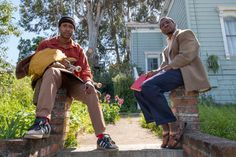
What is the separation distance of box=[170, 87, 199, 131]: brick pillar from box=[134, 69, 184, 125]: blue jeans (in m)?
0.14

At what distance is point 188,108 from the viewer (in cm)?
317

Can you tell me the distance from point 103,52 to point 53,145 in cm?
2449

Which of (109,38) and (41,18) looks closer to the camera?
(41,18)

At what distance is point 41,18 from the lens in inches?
905

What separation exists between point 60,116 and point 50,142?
0.40 meters

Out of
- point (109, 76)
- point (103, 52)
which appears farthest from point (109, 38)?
point (109, 76)

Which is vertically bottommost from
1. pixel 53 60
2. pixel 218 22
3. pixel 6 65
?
pixel 53 60

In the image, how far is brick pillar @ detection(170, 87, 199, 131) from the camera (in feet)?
10.3

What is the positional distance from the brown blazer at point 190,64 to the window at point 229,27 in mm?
6851

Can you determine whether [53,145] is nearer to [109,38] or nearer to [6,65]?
[6,65]

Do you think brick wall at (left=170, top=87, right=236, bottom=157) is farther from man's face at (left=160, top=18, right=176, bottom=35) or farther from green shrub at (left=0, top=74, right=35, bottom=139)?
green shrub at (left=0, top=74, right=35, bottom=139)

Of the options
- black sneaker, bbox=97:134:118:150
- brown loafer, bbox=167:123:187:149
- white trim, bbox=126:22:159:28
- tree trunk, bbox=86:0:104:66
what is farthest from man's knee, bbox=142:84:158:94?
tree trunk, bbox=86:0:104:66

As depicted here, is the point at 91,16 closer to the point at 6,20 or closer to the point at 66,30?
the point at 6,20

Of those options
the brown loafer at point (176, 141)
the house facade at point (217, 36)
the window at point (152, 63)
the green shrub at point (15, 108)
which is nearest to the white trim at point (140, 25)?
the window at point (152, 63)
